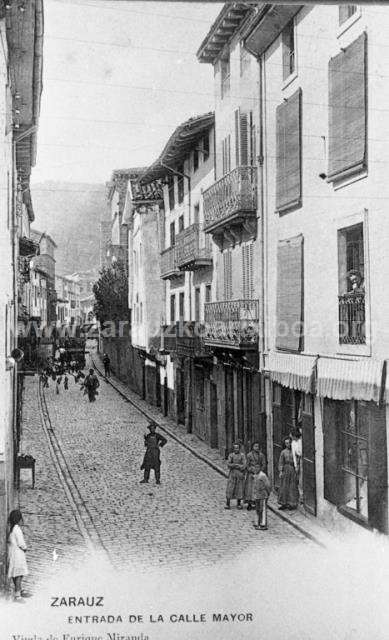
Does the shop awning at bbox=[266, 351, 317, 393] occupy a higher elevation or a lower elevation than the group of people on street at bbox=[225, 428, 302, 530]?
higher

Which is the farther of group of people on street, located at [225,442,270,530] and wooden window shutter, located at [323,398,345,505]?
group of people on street, located at [225,442,270,530]

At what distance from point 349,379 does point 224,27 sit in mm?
10421

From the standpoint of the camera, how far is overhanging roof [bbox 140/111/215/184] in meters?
19.5

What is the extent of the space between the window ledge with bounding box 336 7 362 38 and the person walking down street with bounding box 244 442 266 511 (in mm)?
7350

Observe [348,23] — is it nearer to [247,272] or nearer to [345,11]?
[345,11]

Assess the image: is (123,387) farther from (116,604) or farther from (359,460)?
(116,604)

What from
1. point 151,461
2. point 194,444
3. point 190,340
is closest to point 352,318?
point 151,461

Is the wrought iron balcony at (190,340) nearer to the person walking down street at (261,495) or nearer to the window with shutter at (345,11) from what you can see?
the person walking down street at (261,495)

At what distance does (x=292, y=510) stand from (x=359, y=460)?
2657 millimetres

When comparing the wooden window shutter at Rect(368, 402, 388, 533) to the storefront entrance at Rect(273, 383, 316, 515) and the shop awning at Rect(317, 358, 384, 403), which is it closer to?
the shop awning at Rect(317, 358, 384, 403)

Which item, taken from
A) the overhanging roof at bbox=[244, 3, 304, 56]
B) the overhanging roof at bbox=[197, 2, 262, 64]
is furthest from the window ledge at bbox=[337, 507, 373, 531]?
the overhanging roof at bbox=[197, 2, 262, 64]

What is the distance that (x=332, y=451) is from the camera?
1354 cm

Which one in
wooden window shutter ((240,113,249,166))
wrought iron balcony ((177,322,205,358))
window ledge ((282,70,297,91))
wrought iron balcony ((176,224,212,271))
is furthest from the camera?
wrought iron balcony ((176,224,212,271))

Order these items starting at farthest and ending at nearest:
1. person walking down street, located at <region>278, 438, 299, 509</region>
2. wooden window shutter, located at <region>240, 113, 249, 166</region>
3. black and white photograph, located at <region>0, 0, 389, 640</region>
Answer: wooden window shutter, located at <region>240, 113, 249, 166</region> < person walking down street, located at <region>278, 438, 299, 509</region> < black and white photograph, located at <region>0, 0, 389, 640</region>
